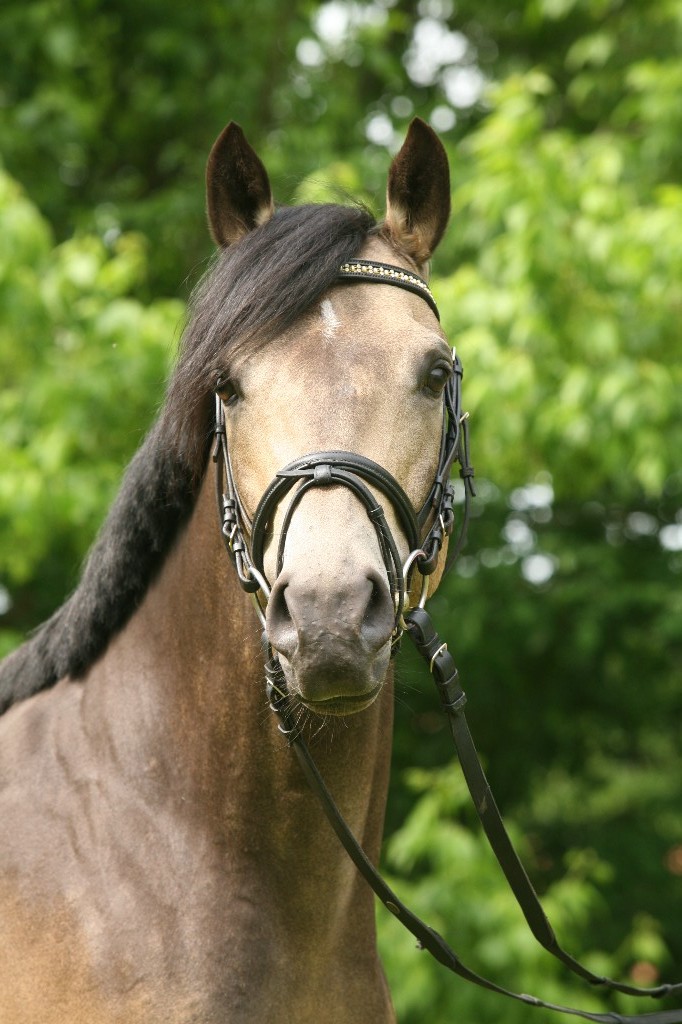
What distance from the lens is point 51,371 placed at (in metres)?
5.10

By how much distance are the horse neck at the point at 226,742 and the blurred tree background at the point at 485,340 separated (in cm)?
118

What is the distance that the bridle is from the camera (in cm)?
211

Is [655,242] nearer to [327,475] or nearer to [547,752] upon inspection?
[327,475]

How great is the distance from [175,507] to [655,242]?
340 centimetres

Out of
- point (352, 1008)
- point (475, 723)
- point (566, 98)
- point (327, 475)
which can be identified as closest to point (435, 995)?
point (475, 723)

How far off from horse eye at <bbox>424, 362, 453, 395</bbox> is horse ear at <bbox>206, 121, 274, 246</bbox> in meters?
0.60

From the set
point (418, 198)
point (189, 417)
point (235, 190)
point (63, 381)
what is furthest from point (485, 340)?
point (189, 417)

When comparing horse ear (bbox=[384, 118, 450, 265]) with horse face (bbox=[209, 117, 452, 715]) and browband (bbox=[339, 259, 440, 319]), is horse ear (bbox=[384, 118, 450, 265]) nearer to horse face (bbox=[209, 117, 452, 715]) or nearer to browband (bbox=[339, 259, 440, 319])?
horse face (bbox=[209, 117, 452, 715])

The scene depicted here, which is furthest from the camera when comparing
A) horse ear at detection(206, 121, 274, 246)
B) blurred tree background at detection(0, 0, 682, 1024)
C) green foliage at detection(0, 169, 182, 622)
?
blurred tree background at detection(0, 0, 682, 1024)

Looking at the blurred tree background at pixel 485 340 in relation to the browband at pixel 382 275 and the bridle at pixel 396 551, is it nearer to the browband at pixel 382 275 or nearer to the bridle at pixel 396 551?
the browband at pixel 382 275

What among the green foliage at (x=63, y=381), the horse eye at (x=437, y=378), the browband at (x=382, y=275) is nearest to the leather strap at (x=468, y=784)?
the horse eye at (x=437, y=378)

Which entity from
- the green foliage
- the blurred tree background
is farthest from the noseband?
the green foliage

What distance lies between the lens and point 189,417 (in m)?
2.44

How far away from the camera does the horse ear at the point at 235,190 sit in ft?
8.53
